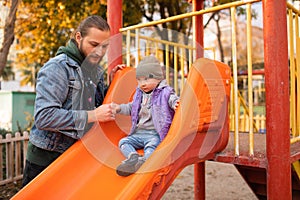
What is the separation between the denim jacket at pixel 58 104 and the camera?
1941 millimetres

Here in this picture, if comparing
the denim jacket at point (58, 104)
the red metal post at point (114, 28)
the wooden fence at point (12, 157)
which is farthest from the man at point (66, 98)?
the wooden fence at point (12, 157)

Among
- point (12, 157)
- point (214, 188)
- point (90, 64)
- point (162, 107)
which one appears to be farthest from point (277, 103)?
point (12, 157)

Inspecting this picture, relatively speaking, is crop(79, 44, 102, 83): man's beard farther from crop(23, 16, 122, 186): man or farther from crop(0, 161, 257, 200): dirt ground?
crop(0, 161, 257, 200): dirt ground

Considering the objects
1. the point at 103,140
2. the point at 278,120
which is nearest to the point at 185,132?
the point at 278,120

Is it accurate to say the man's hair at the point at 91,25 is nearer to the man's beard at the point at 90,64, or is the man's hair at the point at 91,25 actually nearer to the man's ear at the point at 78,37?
the man's ear at the point at 78,37

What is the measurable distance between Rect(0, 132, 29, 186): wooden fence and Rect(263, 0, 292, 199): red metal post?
4401mm

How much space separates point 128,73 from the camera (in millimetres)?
2945

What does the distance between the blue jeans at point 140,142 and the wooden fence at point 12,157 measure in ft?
11.8

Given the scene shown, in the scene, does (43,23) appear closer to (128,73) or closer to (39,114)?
(128,73)

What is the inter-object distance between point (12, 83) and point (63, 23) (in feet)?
108

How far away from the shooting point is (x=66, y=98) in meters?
2.11

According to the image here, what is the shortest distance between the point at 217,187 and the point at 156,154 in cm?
379

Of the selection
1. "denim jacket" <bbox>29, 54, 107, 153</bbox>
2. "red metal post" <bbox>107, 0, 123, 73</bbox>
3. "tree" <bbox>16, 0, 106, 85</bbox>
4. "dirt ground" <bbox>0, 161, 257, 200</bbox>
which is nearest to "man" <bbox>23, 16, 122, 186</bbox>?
"denim jacket" <bbox>29, 54, 107, 153</bbox>

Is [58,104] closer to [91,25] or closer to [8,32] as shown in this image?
[91,25]
